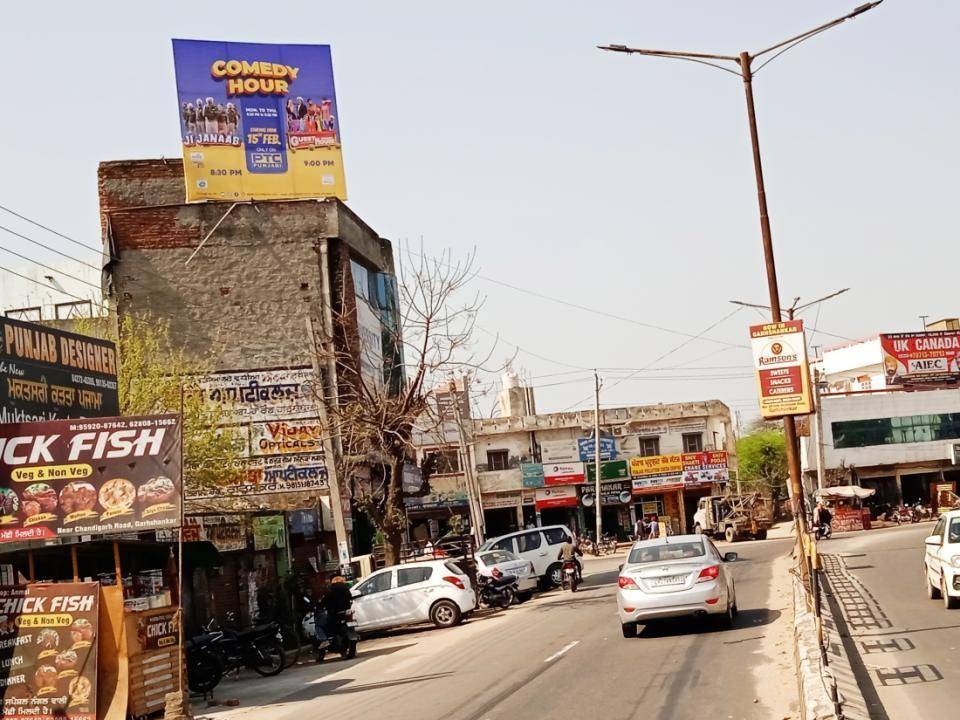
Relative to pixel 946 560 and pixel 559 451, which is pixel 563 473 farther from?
pixel 946 560

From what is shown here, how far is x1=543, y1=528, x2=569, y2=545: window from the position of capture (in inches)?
1435

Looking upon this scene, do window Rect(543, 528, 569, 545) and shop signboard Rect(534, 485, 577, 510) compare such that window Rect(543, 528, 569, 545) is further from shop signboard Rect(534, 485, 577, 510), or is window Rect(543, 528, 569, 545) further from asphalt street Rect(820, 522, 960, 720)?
shop signboard Rect(534, 485, 577, 510)

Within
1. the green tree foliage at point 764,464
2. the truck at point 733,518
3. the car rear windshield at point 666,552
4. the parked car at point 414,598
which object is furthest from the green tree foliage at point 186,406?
the green tree foliage at point 764,464

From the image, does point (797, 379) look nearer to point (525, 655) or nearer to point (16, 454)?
point (525, 655)

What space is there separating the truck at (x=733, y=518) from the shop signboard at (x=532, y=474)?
11.1 metres

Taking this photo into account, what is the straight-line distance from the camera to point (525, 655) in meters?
18.3

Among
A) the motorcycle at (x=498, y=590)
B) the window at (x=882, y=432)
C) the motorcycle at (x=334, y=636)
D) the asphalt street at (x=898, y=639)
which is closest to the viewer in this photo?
the asphalt street at (x=898, y=639)

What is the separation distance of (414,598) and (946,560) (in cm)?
1194

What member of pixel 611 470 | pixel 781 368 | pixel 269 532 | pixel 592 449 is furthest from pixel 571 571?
pixel 592 449

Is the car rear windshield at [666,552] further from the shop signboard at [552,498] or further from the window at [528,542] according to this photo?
the shop signboard at [552,498]

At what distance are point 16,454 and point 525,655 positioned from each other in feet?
26.1

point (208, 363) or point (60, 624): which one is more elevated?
point (208, 363)

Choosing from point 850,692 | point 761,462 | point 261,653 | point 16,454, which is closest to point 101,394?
point 261,653

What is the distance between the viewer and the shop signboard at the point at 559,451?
66.9 meters
